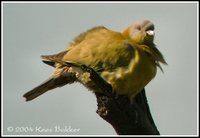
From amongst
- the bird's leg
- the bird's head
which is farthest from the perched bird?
the bird's leg

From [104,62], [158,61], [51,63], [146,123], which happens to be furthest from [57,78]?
Result: [146,123]

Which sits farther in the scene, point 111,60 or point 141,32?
point 141,32

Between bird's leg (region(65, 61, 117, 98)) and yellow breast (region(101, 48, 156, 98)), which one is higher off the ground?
bird's leg (region(65, 61, 117, 98))

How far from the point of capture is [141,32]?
20.4 feet

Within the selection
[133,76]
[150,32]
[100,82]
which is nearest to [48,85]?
[133,76]

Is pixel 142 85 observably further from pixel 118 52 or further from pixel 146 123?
pixel 146 123

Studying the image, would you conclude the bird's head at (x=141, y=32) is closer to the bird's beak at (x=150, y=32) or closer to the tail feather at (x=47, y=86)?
the bird's beak at (x=150, y=32)

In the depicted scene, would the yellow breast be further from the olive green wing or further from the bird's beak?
the bird's beak

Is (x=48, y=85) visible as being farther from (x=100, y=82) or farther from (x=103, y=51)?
(x=100, y=82)

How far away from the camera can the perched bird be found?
5418 mm

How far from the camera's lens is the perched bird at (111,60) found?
542 centimetres

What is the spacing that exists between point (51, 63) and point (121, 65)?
0.83 m

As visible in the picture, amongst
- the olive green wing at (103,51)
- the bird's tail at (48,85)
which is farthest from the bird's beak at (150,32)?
the bird's tail at (48,85)

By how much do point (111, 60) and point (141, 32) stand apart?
888mm
